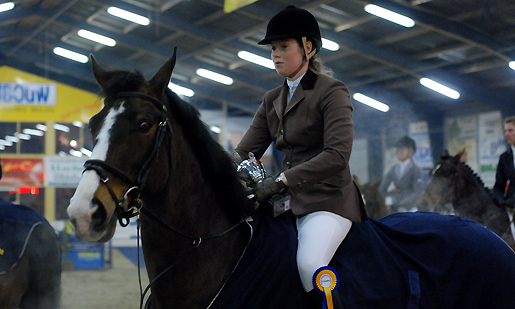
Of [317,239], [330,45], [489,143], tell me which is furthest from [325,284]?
[489,143]

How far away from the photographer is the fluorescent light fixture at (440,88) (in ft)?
29.2

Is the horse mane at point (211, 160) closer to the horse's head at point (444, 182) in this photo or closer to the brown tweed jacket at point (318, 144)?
the brown tweed jacket at point (318, 144)

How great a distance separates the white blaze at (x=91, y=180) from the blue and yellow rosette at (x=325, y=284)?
0.75 m

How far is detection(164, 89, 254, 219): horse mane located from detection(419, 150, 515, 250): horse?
3.33 m

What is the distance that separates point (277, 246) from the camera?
1.79 m

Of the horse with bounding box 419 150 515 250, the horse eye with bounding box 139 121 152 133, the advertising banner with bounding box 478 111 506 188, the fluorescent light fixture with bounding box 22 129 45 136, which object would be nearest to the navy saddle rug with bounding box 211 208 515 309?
the horse eye with bounding box 139 121 152 133

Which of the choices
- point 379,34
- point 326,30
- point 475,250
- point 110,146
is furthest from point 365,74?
point 110,146

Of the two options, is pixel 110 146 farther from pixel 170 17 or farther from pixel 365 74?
pixel 365 74

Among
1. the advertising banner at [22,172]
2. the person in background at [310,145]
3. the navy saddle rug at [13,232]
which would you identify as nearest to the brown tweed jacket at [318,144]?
the person in background at [310,145]

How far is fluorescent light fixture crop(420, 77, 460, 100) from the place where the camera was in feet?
29.2

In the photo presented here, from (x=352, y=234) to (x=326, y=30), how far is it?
5.85m

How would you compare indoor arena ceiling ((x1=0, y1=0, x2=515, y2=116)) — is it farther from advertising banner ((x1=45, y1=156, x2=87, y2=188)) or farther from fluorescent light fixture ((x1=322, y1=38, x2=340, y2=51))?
advertising banner ((x1=45, y1=156, x2=87, y2=188))

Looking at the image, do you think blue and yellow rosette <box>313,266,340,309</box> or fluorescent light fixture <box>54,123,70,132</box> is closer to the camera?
blue and yellow rosette <box>313,266,340,309</box>

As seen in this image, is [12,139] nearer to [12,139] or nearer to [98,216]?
[12,139]
